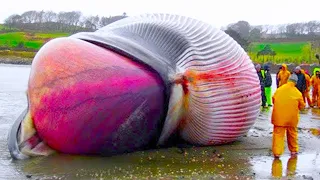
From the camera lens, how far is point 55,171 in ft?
23.2

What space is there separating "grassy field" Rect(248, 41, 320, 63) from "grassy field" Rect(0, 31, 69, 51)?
27.2 m

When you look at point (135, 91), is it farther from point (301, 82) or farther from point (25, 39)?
point (25, 39)

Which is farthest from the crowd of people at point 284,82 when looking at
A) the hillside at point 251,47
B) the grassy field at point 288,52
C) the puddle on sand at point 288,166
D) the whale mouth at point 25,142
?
the hillside at point 251,47

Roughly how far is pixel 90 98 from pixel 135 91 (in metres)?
0.64

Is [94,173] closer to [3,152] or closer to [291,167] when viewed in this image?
[3,152]

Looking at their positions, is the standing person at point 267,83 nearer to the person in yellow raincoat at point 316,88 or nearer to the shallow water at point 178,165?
the person in yellow raincoat at point 316,88

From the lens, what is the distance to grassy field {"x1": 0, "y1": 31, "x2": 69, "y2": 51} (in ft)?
263

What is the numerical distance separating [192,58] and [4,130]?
416 cm

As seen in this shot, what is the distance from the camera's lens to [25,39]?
283 ft

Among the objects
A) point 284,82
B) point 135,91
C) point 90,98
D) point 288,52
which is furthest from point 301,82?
point 288,52

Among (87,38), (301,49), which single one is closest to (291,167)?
(87,38)

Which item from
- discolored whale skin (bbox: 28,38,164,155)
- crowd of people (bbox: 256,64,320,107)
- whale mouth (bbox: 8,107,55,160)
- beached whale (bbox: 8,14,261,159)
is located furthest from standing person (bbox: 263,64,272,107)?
whale mouth (bbox: 8,107,55,160)

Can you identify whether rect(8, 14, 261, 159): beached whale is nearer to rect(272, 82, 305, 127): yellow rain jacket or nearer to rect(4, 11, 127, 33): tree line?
rect(272, 82, 305, 127): yellow rain jacket

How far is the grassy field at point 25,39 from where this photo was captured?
3162 inches
